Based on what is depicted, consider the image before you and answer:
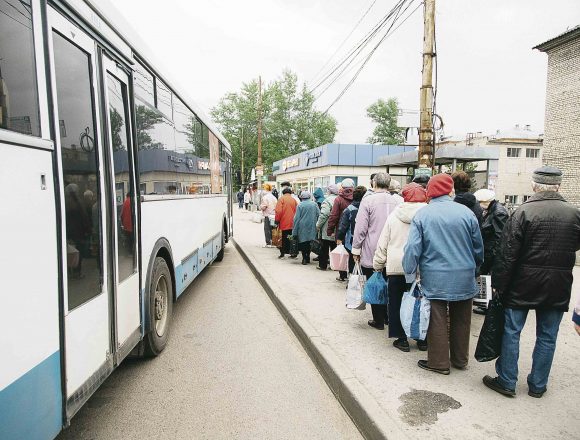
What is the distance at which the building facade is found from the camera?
17609mm

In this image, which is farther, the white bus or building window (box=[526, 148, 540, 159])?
building window (box=[526, 148, 540, 159])

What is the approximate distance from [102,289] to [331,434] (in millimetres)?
2087

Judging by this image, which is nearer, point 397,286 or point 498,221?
point 397,286

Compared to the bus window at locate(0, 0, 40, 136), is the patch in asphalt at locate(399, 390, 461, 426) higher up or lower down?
lower down

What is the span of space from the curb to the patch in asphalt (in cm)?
17

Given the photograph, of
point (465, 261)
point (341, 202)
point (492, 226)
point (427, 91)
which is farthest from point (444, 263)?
point (427, 91)

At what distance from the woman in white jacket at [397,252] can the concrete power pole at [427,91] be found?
407 cm

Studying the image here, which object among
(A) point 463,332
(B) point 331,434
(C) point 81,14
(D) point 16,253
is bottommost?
(B) point 331,434

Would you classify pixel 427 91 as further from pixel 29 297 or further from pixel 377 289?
pixel 29 297

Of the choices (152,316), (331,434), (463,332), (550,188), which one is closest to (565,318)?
(463,332)

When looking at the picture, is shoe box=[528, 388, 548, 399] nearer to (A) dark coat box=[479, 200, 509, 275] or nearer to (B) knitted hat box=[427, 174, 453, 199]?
(B) knitted hat box=[427, 174, 453, 199]

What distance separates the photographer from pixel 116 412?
3637mm

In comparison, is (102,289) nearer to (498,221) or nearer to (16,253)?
(16,253)

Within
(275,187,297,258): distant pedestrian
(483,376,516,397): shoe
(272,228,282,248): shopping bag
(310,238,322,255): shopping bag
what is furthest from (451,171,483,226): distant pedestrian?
(272,228,282,248): shopping bag
